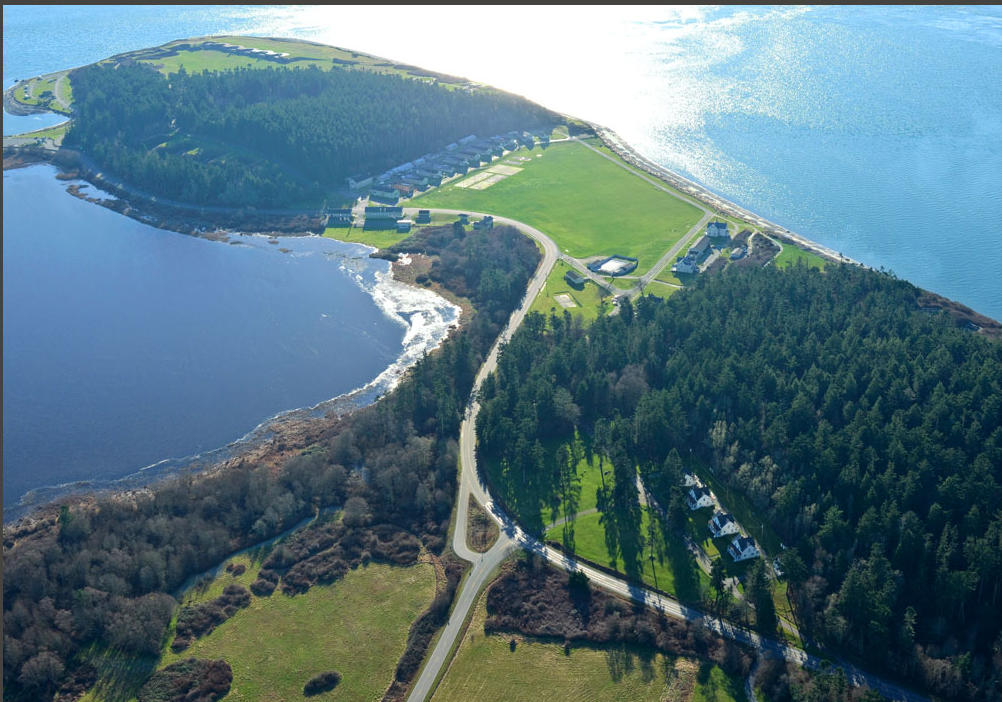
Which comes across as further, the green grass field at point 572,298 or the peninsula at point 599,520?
the green grass field at point 572,298

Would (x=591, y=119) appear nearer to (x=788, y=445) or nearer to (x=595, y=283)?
(x=595, y=283)

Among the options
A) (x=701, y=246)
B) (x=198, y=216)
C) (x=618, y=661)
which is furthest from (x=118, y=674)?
(x=198, y=216)

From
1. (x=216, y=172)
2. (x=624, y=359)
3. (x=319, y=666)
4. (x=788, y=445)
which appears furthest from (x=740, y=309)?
(x=216, y=172)

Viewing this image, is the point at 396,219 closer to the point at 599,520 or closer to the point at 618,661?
the point at 599,520

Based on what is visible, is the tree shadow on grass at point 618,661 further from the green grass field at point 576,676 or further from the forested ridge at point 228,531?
the forested ridge at point 228,531

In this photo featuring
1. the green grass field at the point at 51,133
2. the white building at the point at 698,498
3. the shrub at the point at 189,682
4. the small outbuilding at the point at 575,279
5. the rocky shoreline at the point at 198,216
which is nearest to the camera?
the shrub at the point at 189,682

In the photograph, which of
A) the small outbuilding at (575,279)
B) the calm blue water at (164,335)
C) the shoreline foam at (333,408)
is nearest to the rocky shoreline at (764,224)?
the small outbuilding at (575,279)
